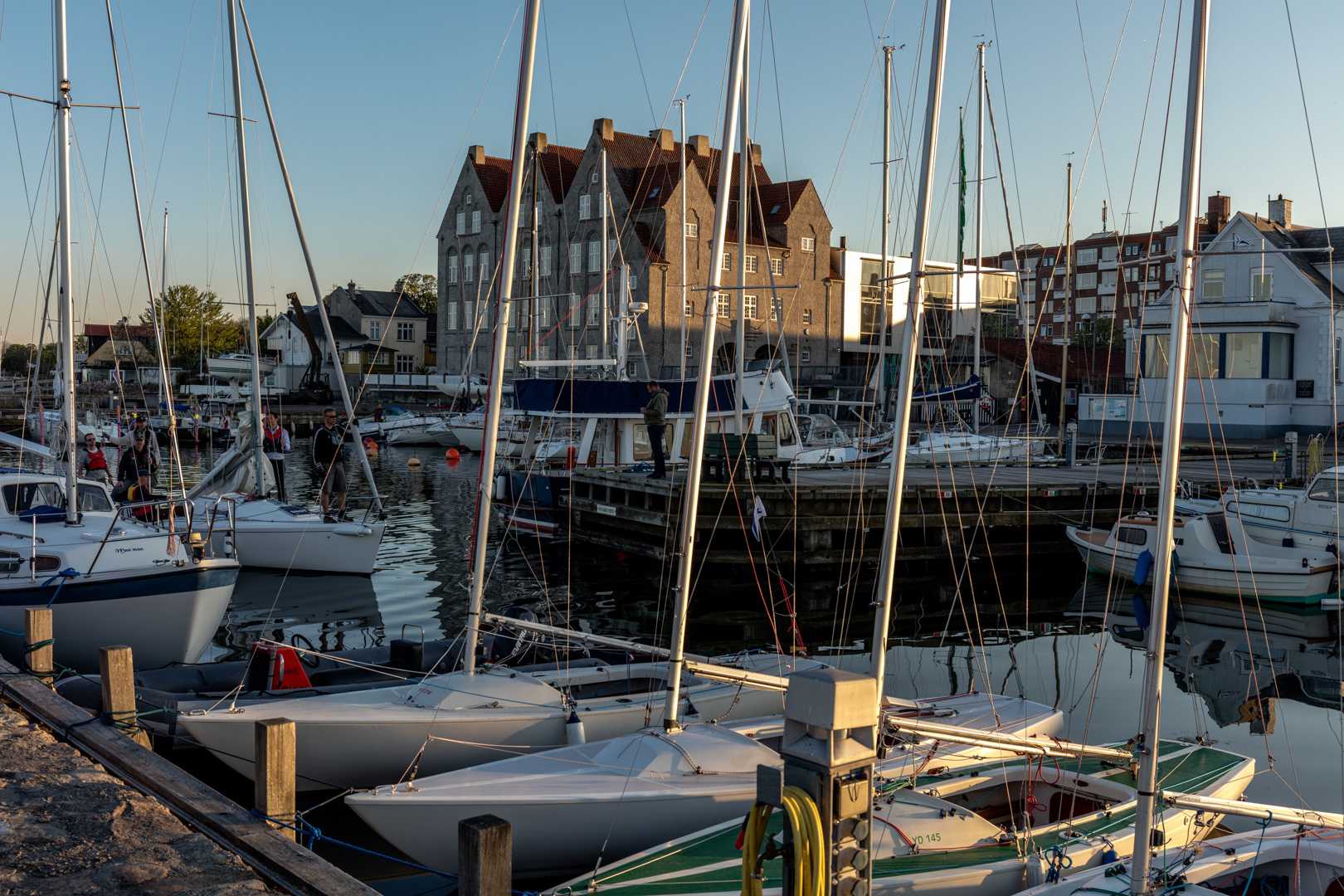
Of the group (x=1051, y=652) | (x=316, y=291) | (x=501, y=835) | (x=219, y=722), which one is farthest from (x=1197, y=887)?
(x=316, y=291)

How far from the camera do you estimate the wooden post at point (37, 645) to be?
11.4 m

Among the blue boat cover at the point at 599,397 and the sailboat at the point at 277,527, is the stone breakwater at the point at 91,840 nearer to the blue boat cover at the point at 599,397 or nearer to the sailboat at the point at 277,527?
the sailboat at the point at 277,527

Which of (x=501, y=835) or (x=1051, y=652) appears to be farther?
(x=1051, y=652)

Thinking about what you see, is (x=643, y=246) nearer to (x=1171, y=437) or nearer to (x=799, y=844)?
(x=1171, y=437)

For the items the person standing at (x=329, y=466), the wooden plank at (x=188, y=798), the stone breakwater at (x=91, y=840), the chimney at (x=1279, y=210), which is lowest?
the stone breakwater at (x=91, y=840)

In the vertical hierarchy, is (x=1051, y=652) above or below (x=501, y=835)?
below

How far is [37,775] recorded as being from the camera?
846cm

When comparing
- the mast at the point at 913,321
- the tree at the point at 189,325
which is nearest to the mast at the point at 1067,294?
the mast at the point at 913,321

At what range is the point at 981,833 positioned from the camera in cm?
842

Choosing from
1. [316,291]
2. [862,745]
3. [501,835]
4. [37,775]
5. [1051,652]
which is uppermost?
[316,291]

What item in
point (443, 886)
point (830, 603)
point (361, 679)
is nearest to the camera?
point (443, 886)

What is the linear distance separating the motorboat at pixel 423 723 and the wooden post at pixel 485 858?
13.8 feet

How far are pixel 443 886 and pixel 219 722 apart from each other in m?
2.55

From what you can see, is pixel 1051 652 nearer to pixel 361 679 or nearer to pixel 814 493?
pixel 814 493
